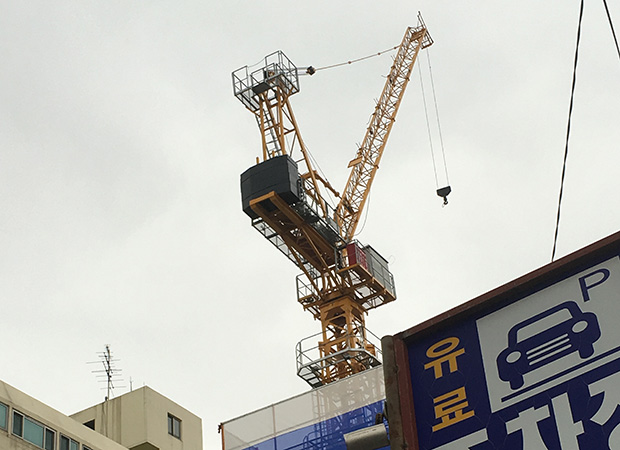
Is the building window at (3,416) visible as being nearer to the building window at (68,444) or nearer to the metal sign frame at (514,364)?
the building window at (68,444)

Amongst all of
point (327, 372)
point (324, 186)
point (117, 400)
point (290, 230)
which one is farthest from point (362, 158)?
point (117, 400)

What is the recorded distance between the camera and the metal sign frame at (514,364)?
1085 cm

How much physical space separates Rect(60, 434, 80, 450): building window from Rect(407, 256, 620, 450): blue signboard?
42791 millimetres

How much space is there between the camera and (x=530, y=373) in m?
11.2

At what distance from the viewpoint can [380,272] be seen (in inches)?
3061

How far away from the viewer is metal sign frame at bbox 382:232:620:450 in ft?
35.6

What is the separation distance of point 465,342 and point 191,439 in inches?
2441

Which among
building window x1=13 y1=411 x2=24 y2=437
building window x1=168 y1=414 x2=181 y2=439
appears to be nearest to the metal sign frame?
building window x1=13 y1=411 x2=24 y2=437

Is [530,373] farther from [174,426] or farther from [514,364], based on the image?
[174,426]

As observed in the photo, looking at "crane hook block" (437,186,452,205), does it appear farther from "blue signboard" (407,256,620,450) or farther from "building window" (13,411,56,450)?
"blue signboard" (407,256,620,450)

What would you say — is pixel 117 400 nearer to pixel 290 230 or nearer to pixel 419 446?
pixel 290 230

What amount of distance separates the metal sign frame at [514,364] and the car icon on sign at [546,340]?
1 cm

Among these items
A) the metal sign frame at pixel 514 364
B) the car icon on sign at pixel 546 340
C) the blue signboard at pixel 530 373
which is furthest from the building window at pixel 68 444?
the car icon on sign at pixel 546 340

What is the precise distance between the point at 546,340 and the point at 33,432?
42511mm
